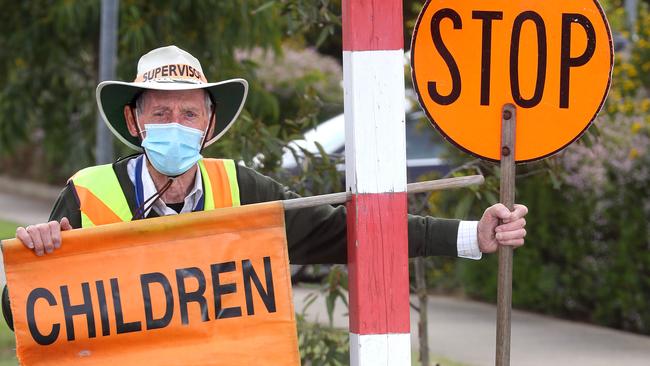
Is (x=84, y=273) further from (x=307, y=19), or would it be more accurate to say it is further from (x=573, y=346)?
(x=573, y=346)

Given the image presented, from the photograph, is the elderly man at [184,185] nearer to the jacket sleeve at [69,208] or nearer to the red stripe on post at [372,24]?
the jacket sleeve at [69,208]

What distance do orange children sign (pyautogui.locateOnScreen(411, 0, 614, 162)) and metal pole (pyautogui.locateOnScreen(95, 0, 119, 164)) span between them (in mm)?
4507

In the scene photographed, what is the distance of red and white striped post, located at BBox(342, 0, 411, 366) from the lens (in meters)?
3.71

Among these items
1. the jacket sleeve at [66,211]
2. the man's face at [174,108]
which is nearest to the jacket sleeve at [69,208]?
the jacket sleeve at [66,211]

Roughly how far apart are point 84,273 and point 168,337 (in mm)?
295

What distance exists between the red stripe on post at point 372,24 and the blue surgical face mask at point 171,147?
52 centimetres

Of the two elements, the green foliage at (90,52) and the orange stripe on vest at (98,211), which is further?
the green foliage at (90,52)

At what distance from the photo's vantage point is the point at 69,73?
33.7 ft

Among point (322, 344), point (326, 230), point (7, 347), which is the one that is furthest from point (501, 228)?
point (7, 347)

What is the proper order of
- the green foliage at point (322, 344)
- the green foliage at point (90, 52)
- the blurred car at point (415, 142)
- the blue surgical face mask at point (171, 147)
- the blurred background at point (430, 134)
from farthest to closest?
the blurred car at point (415, 142), the blurred background at point (430, 134), the green foliage at point (90, 52), the green foliage at point (322, 344), the blue surgical face mask at point (171, 147)

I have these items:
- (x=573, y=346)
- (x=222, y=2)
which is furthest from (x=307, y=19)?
(x=573, y=346)

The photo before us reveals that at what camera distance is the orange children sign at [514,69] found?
13.3ft

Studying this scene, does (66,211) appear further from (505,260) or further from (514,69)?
(514,69)

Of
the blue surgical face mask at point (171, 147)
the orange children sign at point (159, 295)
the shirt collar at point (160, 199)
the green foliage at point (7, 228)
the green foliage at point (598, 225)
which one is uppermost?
the blue surgical face mask at point (171, 147)
